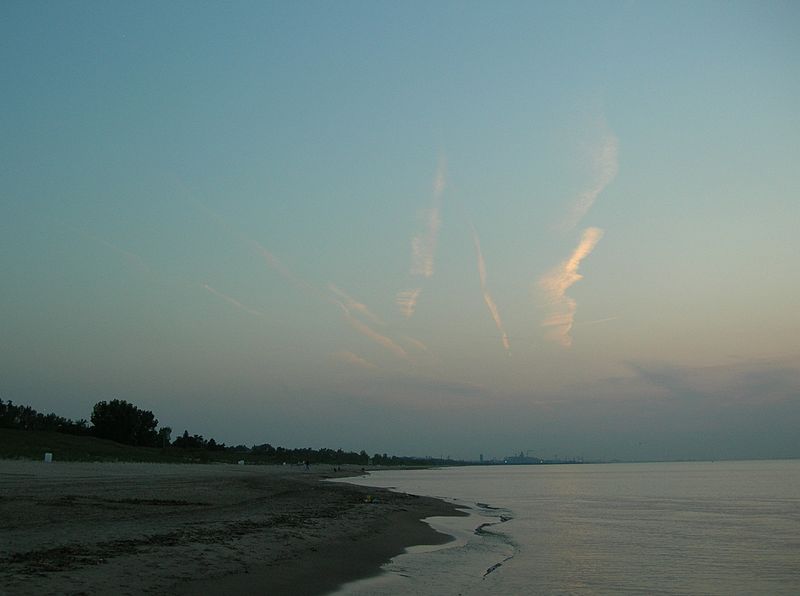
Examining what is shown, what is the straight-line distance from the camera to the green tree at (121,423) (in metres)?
122

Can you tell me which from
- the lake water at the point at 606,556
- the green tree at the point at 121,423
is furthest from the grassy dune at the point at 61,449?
the lake water at the point at 606,556

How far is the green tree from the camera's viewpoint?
122 metres

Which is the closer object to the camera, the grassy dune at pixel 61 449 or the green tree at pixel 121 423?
the grassy dune at pixel 61 449

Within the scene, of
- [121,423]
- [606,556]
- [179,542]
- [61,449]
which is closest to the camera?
[179,542]

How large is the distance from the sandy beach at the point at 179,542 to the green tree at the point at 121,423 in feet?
311

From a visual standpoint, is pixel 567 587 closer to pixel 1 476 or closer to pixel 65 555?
pixel 65 555

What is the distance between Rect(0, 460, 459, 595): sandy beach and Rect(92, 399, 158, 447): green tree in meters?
94.8

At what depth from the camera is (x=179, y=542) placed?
1719cm

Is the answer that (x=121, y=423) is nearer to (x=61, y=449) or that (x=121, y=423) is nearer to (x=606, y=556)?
(x=61, y=449)

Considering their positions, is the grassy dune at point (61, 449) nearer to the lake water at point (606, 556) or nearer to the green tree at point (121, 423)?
the green tree at point (121, 423)

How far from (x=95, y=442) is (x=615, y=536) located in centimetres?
8284

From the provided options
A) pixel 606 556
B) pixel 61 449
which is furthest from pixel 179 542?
pixel 61 449

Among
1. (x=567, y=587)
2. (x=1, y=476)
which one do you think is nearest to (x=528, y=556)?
(x=567, y=587)

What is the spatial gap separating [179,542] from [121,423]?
118 m
